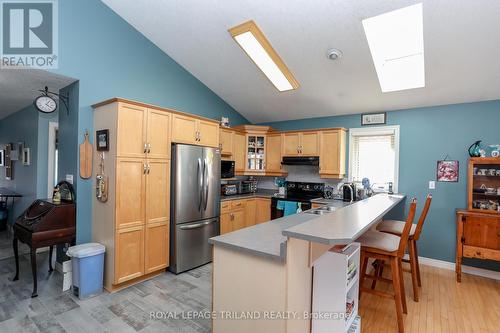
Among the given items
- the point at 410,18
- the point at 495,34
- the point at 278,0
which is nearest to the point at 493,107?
the point at 495,34

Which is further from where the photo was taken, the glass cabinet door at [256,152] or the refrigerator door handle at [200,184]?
the glass cabinet door at [256,152]

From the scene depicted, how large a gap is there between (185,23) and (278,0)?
1280 millimetres

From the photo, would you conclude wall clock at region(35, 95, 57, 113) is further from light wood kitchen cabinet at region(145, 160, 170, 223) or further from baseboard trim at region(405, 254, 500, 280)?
baseboard trim at region(405, 254, 500, 280)

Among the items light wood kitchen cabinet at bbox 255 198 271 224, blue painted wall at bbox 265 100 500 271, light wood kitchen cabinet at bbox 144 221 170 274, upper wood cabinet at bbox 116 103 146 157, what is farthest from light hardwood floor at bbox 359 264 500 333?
upper wood cabinet at bbox 116 103 146 157

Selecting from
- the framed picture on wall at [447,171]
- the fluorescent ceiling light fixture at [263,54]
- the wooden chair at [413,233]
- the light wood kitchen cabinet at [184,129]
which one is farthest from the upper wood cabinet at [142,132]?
the framed picture on wall at [447,171]

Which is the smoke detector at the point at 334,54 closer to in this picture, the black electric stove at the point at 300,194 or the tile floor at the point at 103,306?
the black electric stove at the point at 300,194

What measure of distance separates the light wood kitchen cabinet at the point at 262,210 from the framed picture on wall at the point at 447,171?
2.64 metres

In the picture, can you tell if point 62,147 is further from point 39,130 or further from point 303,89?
point 303,89

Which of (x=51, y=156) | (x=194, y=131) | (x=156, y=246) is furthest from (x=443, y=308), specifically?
(x=51, y=156)

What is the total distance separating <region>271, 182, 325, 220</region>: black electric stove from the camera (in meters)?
4.28

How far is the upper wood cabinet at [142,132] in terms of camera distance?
2701 millimetres

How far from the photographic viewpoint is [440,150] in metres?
3.59

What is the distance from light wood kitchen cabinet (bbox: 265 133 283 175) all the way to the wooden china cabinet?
2771mm

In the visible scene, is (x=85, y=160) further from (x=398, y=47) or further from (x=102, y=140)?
(x=398, y=47)
